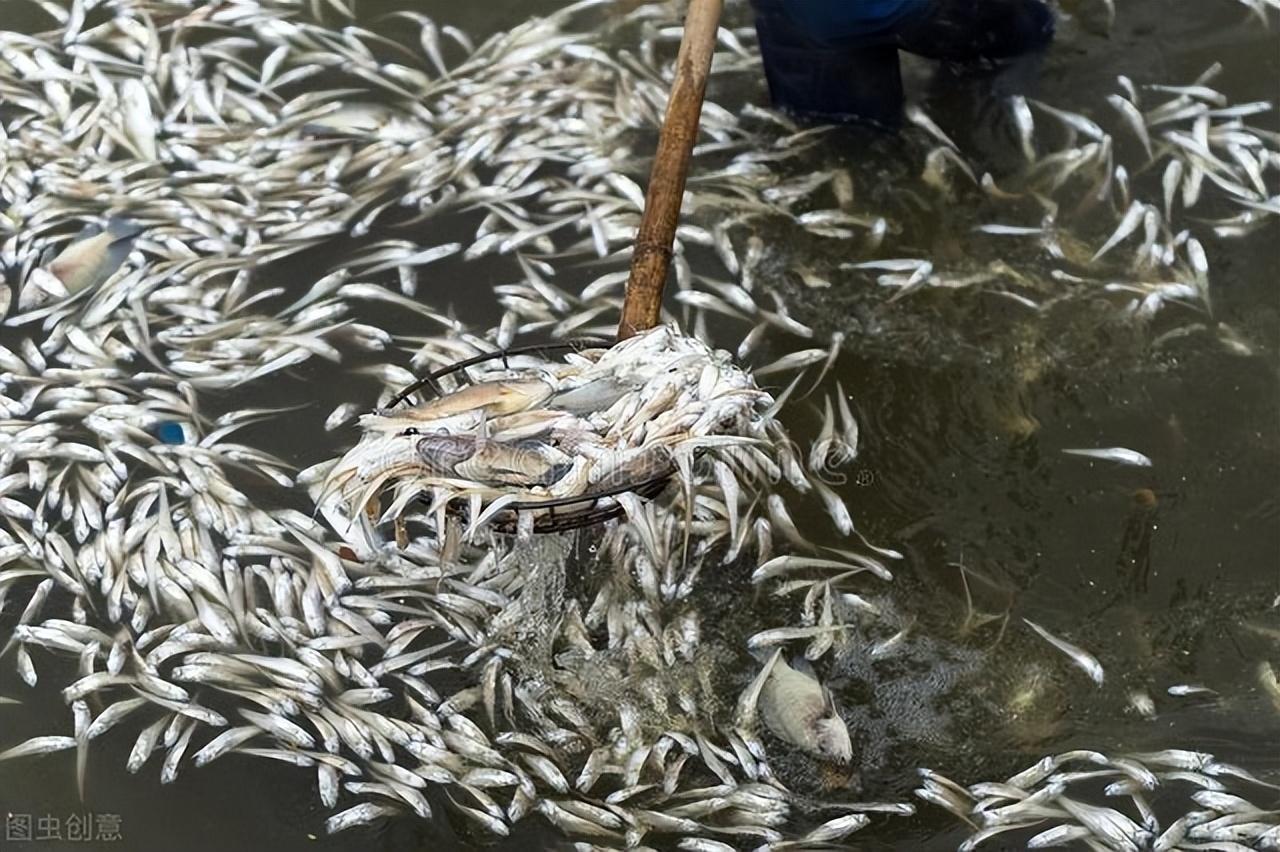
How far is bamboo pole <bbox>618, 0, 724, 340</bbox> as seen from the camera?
8.96 ft

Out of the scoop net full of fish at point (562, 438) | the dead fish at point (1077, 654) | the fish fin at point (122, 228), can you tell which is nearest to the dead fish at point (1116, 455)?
the dead fish at point (1077, 654)

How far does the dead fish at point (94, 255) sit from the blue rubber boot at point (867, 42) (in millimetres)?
1817

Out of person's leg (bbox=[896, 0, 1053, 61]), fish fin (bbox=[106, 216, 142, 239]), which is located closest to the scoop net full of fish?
fish fin (bbox=[106, 216, 142, 239])

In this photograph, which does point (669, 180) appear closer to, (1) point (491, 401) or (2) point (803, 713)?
(1) point (491, 401)

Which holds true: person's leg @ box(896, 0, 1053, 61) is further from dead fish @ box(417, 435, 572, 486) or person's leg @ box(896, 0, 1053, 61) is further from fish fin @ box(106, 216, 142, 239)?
fish fin @ box(106, 216, 142, 239)

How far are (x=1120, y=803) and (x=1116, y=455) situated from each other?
866 mm

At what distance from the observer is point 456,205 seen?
3.75m

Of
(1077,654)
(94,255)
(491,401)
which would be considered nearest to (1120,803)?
(1077,654)

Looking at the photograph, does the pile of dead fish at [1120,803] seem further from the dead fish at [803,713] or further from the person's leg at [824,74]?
the person's leg at [824,74]

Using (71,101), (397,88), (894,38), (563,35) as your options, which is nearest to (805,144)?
(894,38)

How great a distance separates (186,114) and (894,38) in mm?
2044

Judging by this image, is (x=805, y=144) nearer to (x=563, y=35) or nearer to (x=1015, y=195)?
(x=1015, y=195)

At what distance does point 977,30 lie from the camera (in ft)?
12.5

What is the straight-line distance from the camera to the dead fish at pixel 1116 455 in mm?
3232
